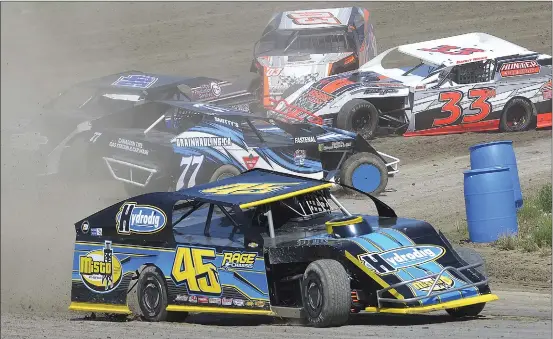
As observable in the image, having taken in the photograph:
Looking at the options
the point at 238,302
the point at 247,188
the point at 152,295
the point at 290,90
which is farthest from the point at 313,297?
the point at 290,90

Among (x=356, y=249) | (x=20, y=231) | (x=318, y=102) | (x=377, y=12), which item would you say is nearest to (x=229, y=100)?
(x=318, y=102)

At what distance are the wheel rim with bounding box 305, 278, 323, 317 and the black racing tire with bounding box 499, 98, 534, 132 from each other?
10684 millimetres

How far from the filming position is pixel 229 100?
62.0 ft

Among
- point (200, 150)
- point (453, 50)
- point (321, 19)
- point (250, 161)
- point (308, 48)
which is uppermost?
point (321, 19)

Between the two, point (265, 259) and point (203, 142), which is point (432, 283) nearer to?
point (265, 259)

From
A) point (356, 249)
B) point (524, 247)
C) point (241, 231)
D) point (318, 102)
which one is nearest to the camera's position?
point (356, 249)

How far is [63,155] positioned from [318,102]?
4488 millimetres

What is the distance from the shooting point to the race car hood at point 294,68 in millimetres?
19062

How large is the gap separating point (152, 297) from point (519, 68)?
10.5m

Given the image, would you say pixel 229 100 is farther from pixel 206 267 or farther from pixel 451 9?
pixel 451 9

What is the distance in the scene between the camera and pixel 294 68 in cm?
1928

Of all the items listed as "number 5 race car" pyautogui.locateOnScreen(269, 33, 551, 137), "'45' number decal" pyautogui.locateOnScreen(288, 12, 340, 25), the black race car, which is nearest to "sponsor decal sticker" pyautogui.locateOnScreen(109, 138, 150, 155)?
the black race car

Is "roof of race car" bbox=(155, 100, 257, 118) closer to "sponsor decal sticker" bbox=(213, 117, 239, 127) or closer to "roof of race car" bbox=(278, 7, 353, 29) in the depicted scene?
"sponsor decal sticker" bbox=(213, 117, 239, 127)

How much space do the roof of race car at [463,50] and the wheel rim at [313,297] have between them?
10.3m
